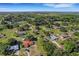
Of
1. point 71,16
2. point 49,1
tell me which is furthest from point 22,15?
point 71,16

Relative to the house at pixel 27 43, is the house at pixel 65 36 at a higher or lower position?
higher

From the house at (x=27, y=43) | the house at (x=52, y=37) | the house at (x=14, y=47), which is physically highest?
the house at (x=52, y=37)

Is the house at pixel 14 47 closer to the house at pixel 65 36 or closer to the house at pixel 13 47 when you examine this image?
the house at pixel 13 47

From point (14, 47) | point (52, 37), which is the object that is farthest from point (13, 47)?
point (52, 37)

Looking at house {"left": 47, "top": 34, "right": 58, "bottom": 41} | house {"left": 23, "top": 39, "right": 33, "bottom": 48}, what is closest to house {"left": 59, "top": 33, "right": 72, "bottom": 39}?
house {"left": 47, "top": 34, "right": 58, "bottom": 41}

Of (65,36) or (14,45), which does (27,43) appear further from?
(65,36)

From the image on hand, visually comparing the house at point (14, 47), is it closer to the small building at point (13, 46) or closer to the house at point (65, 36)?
the small building at point (13, 46)

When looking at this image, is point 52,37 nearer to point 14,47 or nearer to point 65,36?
point 65,36

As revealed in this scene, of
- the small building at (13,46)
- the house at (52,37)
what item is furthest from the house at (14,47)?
the house at (52,37)

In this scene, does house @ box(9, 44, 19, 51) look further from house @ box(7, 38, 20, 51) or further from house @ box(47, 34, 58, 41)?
house @ box(47, 34, 58, 41)

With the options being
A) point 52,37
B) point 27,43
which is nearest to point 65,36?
point 52,37

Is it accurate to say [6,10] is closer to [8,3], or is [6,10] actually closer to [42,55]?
[8,3]
